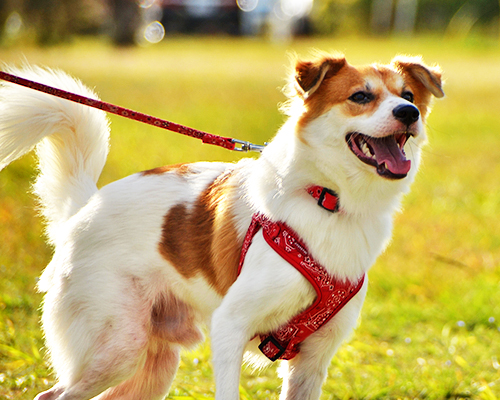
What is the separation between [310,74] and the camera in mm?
2709

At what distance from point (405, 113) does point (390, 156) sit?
0.68 feet

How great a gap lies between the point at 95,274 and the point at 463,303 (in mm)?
3441

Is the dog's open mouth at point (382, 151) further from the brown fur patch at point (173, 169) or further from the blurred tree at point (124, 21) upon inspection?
the blurred tree at point (124, 21)

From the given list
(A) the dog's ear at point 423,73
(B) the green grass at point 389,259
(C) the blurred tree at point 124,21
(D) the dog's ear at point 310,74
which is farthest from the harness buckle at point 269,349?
(C) the blurred tree at point 124,21

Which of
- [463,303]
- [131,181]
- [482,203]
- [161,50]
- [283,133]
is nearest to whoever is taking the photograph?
[283,133]

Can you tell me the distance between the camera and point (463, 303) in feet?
16.3

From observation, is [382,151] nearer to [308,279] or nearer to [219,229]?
[308,279]

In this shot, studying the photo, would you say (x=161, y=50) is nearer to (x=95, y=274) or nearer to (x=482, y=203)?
(x=482, y=203)

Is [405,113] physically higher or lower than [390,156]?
higher

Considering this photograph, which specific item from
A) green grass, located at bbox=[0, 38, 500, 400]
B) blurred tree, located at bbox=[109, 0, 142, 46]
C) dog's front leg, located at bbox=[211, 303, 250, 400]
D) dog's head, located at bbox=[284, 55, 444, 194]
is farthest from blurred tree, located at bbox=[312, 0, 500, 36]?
dog's front leg, located at bbox=[211, 303, 250, 400]

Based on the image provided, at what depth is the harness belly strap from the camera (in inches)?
99.9

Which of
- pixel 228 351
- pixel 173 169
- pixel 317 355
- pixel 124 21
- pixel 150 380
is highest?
pixel 173 169

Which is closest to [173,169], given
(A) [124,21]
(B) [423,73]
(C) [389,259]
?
(B) [423,73]

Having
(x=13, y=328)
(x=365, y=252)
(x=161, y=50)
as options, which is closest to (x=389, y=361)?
(x=365, y=252)
